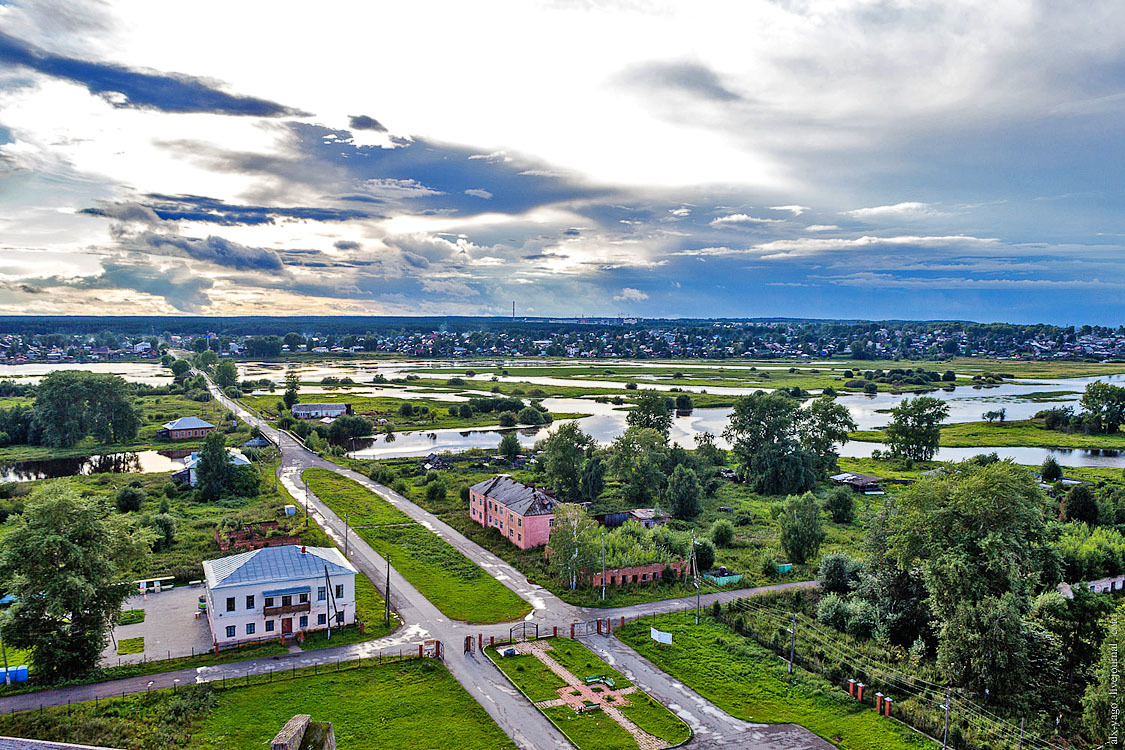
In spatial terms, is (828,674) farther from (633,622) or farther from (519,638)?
(519,638)

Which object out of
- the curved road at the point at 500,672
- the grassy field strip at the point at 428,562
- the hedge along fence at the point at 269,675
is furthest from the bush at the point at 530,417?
the hedge along fence at the point at 269,675

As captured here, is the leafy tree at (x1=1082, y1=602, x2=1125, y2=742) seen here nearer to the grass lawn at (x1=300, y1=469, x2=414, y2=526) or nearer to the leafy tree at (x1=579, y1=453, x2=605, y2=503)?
the leafy tree at (x1=579, y1=453, x2=605, y2=503)

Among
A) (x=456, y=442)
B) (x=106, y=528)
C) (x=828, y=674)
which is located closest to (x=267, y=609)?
(x=106, y=528)

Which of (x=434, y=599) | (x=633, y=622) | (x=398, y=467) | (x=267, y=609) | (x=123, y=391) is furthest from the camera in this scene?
(x=123, y=391)

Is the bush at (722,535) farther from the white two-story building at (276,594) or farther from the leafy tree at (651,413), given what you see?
the leafy tree at (651,413)

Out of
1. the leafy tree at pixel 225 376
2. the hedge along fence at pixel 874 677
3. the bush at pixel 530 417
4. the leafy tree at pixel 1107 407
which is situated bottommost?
the hedge along fence at pixel 874 677

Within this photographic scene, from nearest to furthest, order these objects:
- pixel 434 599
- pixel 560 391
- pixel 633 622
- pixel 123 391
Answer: pixel 633 622 < pixel 434 599 < pixel 123 391 < pixel 560 391
